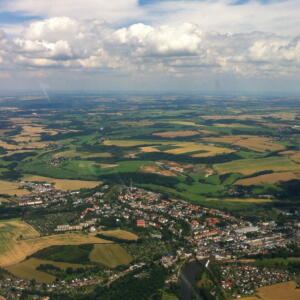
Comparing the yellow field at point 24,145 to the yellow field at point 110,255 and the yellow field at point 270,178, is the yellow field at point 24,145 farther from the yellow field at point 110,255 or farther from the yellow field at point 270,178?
the yellow field at point 110,255

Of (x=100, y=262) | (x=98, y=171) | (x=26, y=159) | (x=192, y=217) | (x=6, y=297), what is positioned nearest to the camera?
(x=6, y=297)

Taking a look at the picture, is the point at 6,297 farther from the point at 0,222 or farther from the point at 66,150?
the point at 66,150

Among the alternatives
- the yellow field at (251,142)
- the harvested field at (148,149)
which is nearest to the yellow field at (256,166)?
the yellow field at (251,142)

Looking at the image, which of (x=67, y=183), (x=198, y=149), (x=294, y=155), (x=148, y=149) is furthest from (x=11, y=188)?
(x=294, y=155)

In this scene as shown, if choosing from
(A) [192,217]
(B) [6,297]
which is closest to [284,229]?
(A) [192,217]

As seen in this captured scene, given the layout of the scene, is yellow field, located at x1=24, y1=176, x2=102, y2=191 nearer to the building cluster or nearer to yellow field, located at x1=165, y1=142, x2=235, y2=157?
yellow field, located at x1=165, y1=142, x2=235, y2=157

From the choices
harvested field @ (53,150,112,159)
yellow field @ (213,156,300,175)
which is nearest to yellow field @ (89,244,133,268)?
yellow field @ (213,156,300,175)
